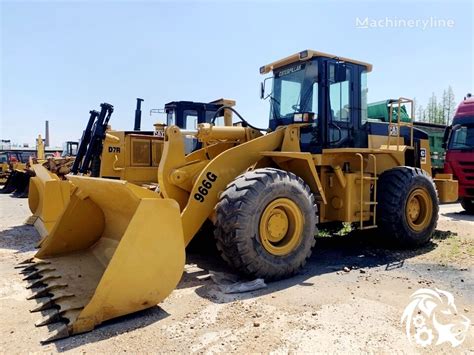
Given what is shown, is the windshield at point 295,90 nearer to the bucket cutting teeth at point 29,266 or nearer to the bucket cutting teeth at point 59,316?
the bucket cutting teeth at point 29,266

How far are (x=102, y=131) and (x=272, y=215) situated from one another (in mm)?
6018

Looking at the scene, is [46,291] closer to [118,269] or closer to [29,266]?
[29,266]

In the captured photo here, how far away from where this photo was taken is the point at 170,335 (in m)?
3.32

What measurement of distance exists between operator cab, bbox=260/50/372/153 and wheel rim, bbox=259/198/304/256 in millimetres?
1515

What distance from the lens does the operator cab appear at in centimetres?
603

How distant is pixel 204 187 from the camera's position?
15.8ft

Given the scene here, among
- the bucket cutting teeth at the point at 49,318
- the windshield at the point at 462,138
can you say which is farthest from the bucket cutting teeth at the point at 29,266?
the windshield at the point at 462,138

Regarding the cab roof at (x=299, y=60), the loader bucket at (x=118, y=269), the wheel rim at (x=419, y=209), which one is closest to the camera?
the loader bucket at (x=118, y=269)

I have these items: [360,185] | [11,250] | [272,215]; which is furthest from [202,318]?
[11,250]

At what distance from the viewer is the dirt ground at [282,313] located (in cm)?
316

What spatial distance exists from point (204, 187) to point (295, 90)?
2.51m

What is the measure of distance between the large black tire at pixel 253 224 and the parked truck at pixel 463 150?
8.63 m

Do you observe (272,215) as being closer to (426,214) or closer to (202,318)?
(202,318)

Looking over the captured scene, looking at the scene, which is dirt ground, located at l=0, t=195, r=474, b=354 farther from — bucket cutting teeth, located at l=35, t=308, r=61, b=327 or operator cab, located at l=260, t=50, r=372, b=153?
operator cab, located at l=260, t=50, r=372, b=153
